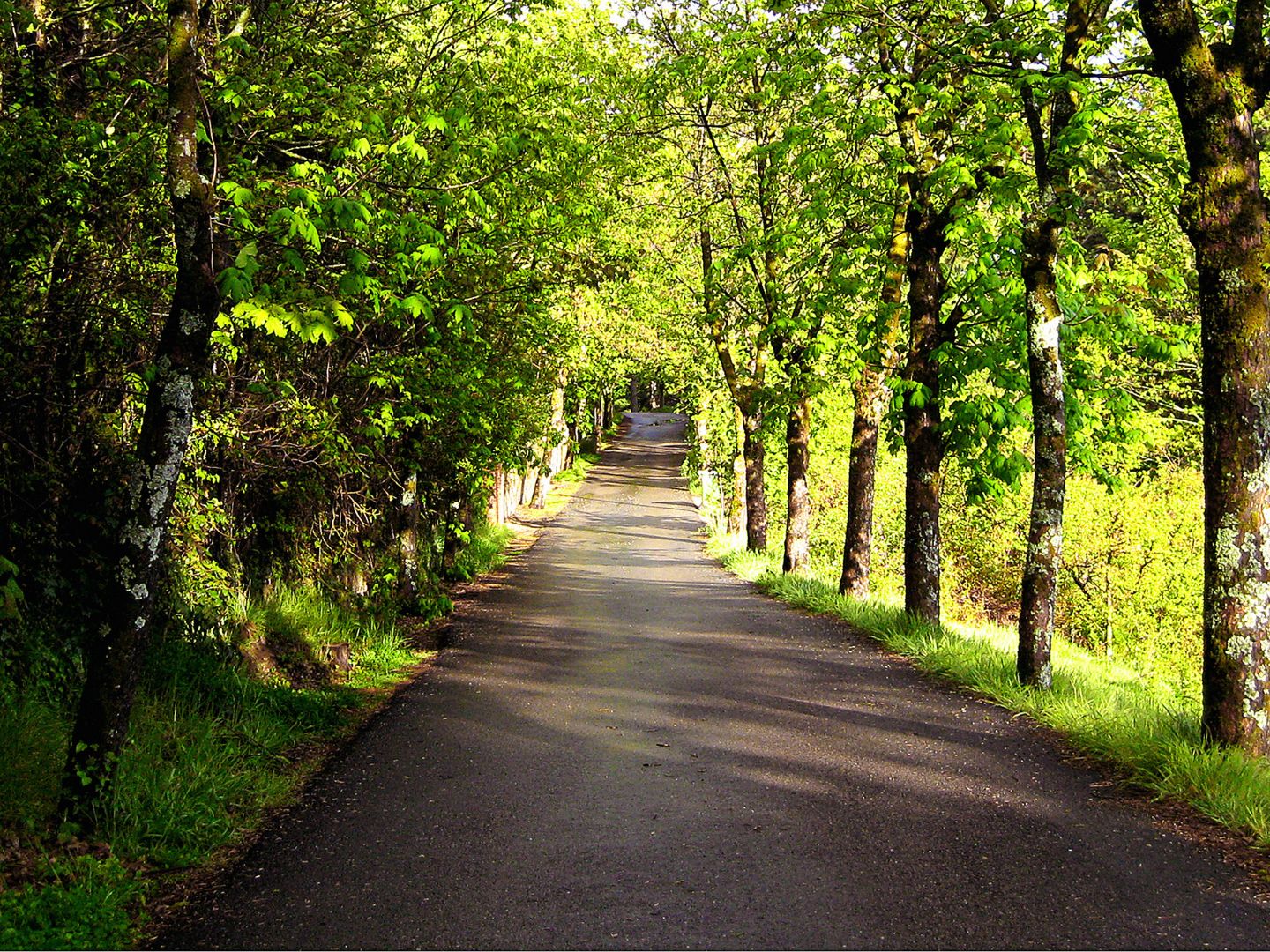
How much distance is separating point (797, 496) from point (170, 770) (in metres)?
15.4

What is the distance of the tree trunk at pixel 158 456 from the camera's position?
18.5 ft

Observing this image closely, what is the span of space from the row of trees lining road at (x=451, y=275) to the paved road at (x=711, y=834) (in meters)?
1.42

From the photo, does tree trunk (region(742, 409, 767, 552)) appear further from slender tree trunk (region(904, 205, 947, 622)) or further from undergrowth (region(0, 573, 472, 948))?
undergrowth (region(0, 573, 472, 948))

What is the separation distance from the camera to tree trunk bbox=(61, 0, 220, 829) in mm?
5625

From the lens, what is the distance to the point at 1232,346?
260 inches

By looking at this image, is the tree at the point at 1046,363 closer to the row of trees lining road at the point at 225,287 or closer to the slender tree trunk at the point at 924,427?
the slender tree trunk at the point at 924,427

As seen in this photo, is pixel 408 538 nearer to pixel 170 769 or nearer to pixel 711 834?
pixel 170 769

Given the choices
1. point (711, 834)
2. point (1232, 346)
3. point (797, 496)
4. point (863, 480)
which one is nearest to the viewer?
point (711, 834)

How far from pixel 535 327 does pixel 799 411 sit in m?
7.22

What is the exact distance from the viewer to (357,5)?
9852 mm

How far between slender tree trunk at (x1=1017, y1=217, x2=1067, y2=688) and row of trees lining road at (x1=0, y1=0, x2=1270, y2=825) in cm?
4

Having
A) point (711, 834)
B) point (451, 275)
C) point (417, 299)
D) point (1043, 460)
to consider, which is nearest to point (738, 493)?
point (451, 275)

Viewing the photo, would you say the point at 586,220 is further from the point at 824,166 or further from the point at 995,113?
the point at 995,113

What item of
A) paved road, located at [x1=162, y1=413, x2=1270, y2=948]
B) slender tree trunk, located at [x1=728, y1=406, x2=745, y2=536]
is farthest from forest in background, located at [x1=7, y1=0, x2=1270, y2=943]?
slender tree trunk, located at [x1=728, y1=406, x2=745, y2=536]
